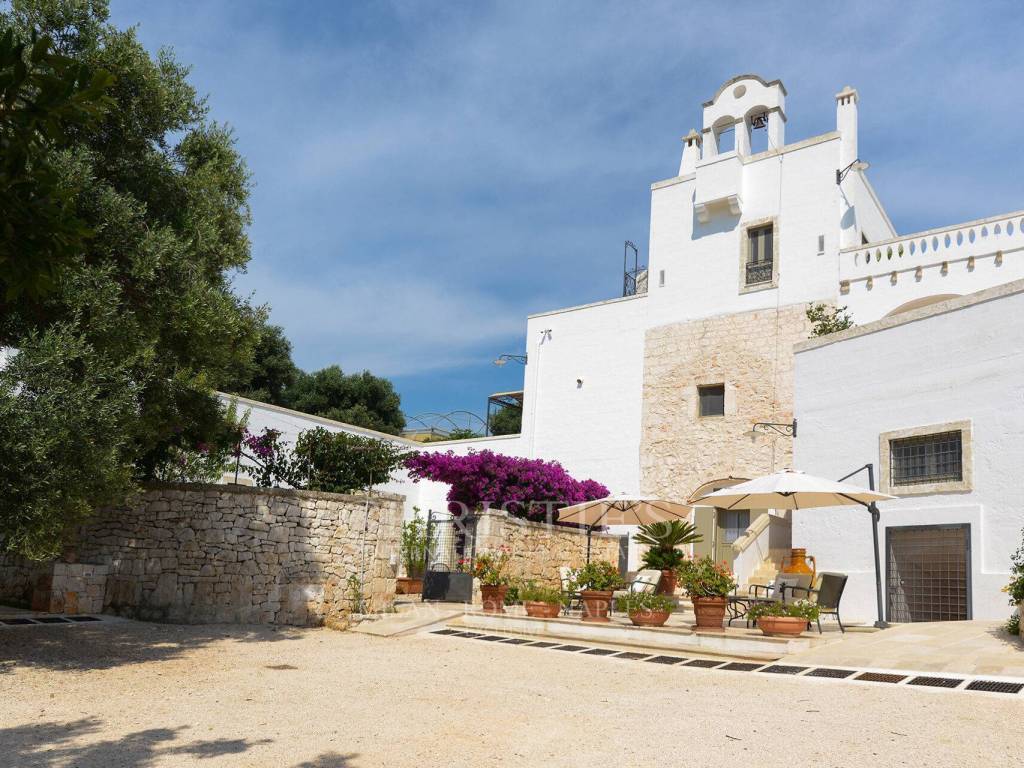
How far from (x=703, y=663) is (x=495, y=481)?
9.11 meters

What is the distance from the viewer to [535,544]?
16312 millimetres

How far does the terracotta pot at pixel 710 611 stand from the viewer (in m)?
10.3

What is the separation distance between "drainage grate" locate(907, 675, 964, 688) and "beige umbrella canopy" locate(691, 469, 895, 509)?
333cm

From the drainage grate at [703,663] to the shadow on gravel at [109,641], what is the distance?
4861mm

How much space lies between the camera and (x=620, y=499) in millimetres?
14406

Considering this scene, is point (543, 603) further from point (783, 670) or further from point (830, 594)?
point (783, 670)

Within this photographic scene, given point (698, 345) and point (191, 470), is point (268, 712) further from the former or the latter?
point (698, 345)

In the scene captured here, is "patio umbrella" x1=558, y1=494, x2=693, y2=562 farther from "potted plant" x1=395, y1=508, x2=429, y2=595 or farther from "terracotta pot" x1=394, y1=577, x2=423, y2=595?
"potted plant" x1=395, y1=508, x2=429, y2=595

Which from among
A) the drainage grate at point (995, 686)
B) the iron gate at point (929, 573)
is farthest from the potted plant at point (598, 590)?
the drainage grate at point (995, 686)

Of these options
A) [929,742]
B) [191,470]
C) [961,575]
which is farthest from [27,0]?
[961,575]

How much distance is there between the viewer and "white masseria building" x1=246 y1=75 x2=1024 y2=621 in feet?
37.6

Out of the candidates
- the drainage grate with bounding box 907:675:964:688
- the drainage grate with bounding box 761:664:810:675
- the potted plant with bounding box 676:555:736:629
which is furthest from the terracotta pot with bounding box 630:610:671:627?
the drainage grate with bounding box 907:675:964:688

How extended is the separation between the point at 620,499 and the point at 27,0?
1058cm

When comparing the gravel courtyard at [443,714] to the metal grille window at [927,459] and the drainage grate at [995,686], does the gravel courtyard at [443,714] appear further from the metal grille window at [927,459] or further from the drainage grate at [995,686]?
the metal grille window at [927,459]
